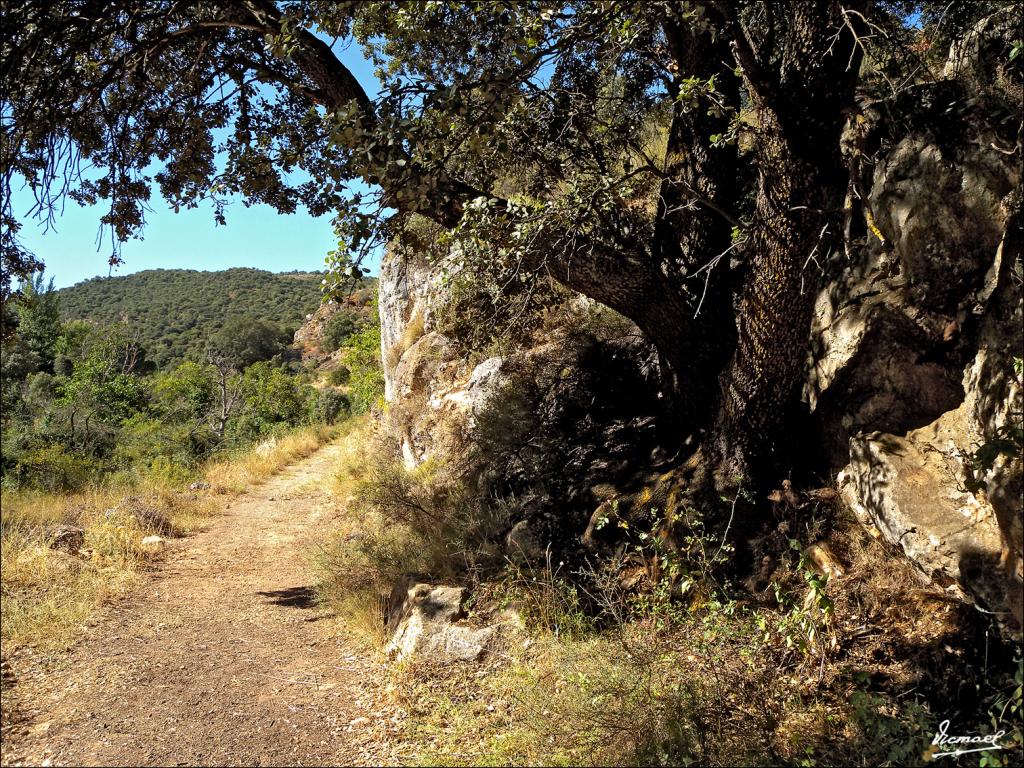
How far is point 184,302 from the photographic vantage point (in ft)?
183

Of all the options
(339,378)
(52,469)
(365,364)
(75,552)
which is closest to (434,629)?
(75,552)

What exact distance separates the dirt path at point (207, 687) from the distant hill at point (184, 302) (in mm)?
33747

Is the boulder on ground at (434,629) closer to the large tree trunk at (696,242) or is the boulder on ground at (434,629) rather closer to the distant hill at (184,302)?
the large tree trunk at (696,242)

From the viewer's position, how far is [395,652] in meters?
4.95

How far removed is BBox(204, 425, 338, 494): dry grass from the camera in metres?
11.7

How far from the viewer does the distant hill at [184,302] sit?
141ft

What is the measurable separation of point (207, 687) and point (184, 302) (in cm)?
5810

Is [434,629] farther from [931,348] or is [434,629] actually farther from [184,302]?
[184,302]

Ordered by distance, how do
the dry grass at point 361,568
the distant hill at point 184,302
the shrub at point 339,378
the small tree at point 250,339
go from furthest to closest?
the small tree at point 250,339 < the distant hill at point 184,302 < the shrub at point 339,378 < the dry grass at point 361,568

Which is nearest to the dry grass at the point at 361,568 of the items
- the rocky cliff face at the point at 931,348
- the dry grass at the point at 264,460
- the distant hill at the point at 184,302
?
the rocky cliff face at the point at 931,348

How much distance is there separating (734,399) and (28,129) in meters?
5.87

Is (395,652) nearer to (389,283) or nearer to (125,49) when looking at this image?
(125,49)

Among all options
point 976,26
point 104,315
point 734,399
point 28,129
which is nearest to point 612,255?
point 734,399

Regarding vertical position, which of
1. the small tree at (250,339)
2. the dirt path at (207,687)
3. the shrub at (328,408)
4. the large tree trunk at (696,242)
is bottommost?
the dirt path at (207,687)
